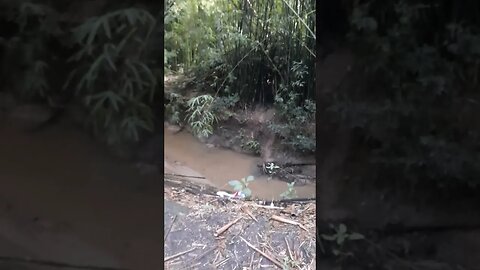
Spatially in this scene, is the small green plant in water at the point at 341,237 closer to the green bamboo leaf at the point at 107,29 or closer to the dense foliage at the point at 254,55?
the dense foliage at the point at 254,55

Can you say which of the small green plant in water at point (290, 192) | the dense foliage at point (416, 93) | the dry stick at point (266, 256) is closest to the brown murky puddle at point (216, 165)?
the small green plant in water at point (290, 192)

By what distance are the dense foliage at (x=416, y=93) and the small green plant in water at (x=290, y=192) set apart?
8.8 inches

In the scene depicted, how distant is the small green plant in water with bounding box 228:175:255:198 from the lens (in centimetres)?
128

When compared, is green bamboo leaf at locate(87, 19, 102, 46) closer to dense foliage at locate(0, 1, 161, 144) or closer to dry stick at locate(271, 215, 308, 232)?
dense foliage at locate(0, 1, 161, 144)

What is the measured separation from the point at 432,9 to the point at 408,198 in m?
0.36

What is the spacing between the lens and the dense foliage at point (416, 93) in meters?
1.05

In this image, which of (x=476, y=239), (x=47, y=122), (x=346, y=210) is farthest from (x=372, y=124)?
(x=47, y=122)

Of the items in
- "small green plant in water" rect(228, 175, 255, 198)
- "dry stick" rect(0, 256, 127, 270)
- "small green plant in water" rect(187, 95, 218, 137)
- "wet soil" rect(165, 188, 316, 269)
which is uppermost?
"small green plant in water" rect(187, 95, 218, 137)

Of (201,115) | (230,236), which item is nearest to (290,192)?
(230,236)

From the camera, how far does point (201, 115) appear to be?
1.34 metres

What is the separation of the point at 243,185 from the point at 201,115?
0.64ft

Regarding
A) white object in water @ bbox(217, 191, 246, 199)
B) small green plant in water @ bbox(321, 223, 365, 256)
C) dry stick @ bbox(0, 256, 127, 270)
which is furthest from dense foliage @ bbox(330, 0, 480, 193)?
dry stick @ bbox(0, 256, 127, 270)

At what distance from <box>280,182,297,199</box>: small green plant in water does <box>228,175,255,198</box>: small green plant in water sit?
0.25 feet

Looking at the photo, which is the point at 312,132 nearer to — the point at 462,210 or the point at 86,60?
the point at 462,210
